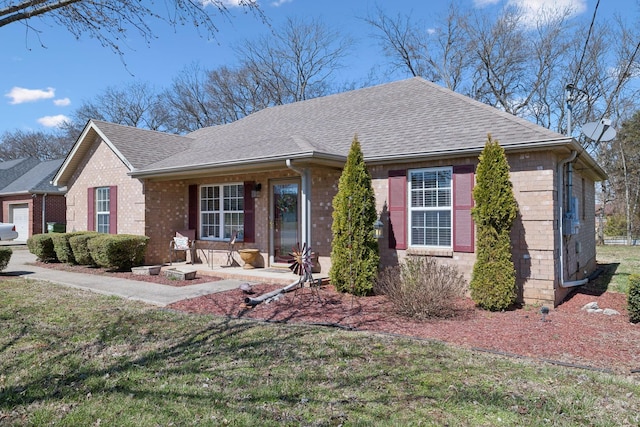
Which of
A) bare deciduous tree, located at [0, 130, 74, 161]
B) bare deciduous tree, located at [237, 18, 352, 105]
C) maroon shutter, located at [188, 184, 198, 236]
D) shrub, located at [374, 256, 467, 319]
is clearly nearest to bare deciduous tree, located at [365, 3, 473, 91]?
bare deciduous tree, located at [237, 18, 352, 105]

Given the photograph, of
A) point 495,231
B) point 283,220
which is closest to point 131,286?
point 283,220

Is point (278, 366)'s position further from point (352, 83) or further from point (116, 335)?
point (352, 83)

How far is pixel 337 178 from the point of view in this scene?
9.98 metres

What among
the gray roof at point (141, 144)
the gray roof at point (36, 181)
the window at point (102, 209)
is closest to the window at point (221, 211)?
the gray roof at point (141, 144)

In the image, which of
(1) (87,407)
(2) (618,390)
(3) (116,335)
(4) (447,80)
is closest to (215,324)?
(3) (116,335)

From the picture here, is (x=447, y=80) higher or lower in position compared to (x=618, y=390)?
higher

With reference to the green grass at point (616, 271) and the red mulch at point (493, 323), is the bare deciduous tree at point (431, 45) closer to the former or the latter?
the green grass at point (616, 271)

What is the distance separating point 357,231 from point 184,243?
580 centimetres

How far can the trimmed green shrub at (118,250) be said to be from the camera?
11.1m

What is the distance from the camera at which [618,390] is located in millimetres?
3861

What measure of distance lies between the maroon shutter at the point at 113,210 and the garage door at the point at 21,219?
14.7 metres

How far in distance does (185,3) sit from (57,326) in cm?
463

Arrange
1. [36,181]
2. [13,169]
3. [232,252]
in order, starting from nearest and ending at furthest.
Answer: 1. [232,252]
2. [36,181]
3. [13,169]

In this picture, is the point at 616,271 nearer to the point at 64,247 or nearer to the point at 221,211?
the point at 221,211
